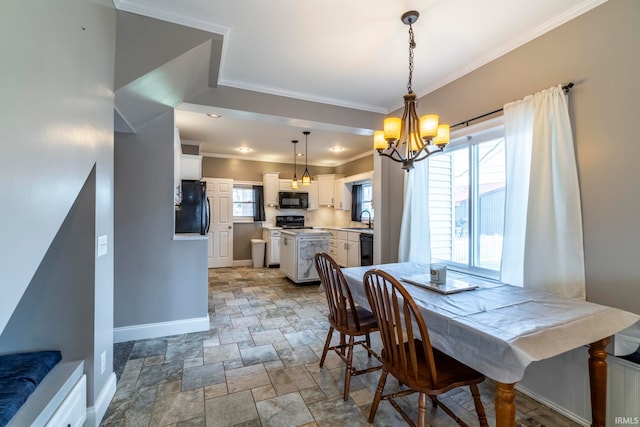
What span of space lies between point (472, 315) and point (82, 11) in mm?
2573

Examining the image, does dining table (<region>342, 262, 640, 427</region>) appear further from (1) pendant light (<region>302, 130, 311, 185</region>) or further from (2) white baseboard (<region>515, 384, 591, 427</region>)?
(1) pendant light (<region>302, 130, 311, 185</region>)

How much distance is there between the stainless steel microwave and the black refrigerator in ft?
10.5

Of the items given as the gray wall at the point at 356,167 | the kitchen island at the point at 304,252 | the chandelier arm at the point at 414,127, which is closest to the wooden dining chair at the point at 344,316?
the chandelier arm at the point at 414,127

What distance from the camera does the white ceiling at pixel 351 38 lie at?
194cm

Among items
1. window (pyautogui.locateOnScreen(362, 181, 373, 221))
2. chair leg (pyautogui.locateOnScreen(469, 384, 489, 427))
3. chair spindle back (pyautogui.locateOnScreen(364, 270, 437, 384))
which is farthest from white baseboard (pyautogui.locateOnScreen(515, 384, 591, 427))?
window (pyautogui.locateOnScreen(362, 181, 373, 221))

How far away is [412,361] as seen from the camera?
1409 millimetres

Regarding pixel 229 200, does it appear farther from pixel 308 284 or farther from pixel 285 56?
pixel 285 56

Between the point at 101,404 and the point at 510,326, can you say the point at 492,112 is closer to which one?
the point at 510,326

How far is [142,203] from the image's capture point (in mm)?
2809

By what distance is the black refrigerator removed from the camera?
3.57 metres

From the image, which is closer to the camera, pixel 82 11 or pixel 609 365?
pixel 82 11

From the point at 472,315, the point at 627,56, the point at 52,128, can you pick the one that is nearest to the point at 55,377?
the point at 52,128

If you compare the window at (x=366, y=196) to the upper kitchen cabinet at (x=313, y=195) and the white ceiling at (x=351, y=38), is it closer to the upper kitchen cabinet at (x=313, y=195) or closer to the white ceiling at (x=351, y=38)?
the upper kitchen cabinet at (x=313, y=195)

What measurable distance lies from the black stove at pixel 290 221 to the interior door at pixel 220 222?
3.97ft
